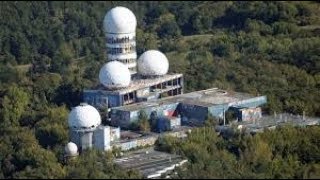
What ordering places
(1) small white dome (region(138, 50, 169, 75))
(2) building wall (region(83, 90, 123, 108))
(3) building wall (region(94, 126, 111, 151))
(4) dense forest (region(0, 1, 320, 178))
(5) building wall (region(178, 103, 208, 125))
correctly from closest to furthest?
1. (4) dense forest (region(0, 1, 320, 178))
2. (3) building wall (region(94, 126, 111, 151))
3. (5) building wall (region(178, 103, 208, 125))
4. (2) building wall (region(83, 90, 123, 108))
5. (1) small white dome (region(138, 50, 169, 75))

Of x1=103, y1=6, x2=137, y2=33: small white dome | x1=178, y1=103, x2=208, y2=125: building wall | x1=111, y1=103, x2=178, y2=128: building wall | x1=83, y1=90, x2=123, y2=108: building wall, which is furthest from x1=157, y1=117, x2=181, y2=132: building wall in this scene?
x1=103, y1=6, x2=137, y2=33: small white dome

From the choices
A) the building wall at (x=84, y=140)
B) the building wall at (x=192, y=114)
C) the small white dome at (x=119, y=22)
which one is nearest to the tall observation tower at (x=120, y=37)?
the small white dome at (x=119, y=22)

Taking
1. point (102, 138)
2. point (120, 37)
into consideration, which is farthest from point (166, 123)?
point (120, 37)

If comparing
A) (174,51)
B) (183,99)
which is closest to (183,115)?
(183,99)

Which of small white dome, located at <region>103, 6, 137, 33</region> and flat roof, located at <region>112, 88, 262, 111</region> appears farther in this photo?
small white dome, located at <region>103, 6, 137, 33</region>

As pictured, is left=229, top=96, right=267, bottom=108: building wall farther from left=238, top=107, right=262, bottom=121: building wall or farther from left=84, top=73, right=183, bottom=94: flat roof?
left=84, top=73, right=183, bottom=94: flat roof
